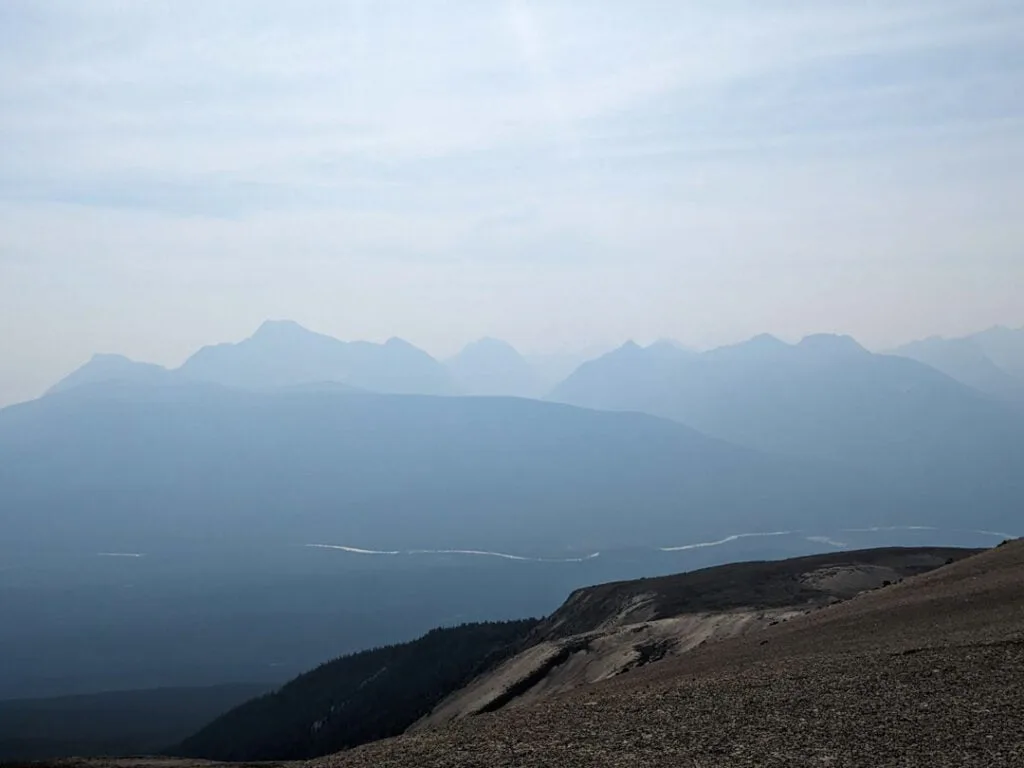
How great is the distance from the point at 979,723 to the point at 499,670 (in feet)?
83.7

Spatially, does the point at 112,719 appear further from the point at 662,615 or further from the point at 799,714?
the point at 799,714

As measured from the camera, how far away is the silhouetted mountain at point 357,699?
149 feet

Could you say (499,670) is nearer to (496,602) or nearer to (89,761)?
(89,761)

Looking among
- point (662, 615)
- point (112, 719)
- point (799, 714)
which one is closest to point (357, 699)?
point (662, 615)

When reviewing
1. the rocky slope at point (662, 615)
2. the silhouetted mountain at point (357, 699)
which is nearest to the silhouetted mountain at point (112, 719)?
the silhouetted mountain at point (357, 699)

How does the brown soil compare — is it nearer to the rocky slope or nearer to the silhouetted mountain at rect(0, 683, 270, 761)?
the rocky slope

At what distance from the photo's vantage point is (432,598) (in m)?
169

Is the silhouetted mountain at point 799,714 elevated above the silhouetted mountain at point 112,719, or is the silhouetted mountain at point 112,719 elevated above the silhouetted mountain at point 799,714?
the silhouetted mountain at point 799,714

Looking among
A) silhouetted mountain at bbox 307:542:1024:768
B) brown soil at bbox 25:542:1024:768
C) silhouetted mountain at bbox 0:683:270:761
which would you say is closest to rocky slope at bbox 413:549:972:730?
silhouetted mountain at bbox 307:542:1024:768

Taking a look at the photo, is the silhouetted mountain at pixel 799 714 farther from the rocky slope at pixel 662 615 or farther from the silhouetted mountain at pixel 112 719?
the silhouetted mountain at pixel 112 719

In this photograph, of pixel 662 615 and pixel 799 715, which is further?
pixel 662 615

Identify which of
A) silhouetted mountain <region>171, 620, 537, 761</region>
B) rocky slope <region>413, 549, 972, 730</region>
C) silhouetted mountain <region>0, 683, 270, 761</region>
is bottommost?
silhouetted mountain <region>0, 683, 270, 761</region>

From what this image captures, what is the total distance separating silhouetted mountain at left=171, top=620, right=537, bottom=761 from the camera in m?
45.3

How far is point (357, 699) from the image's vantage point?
5147 centimetres
